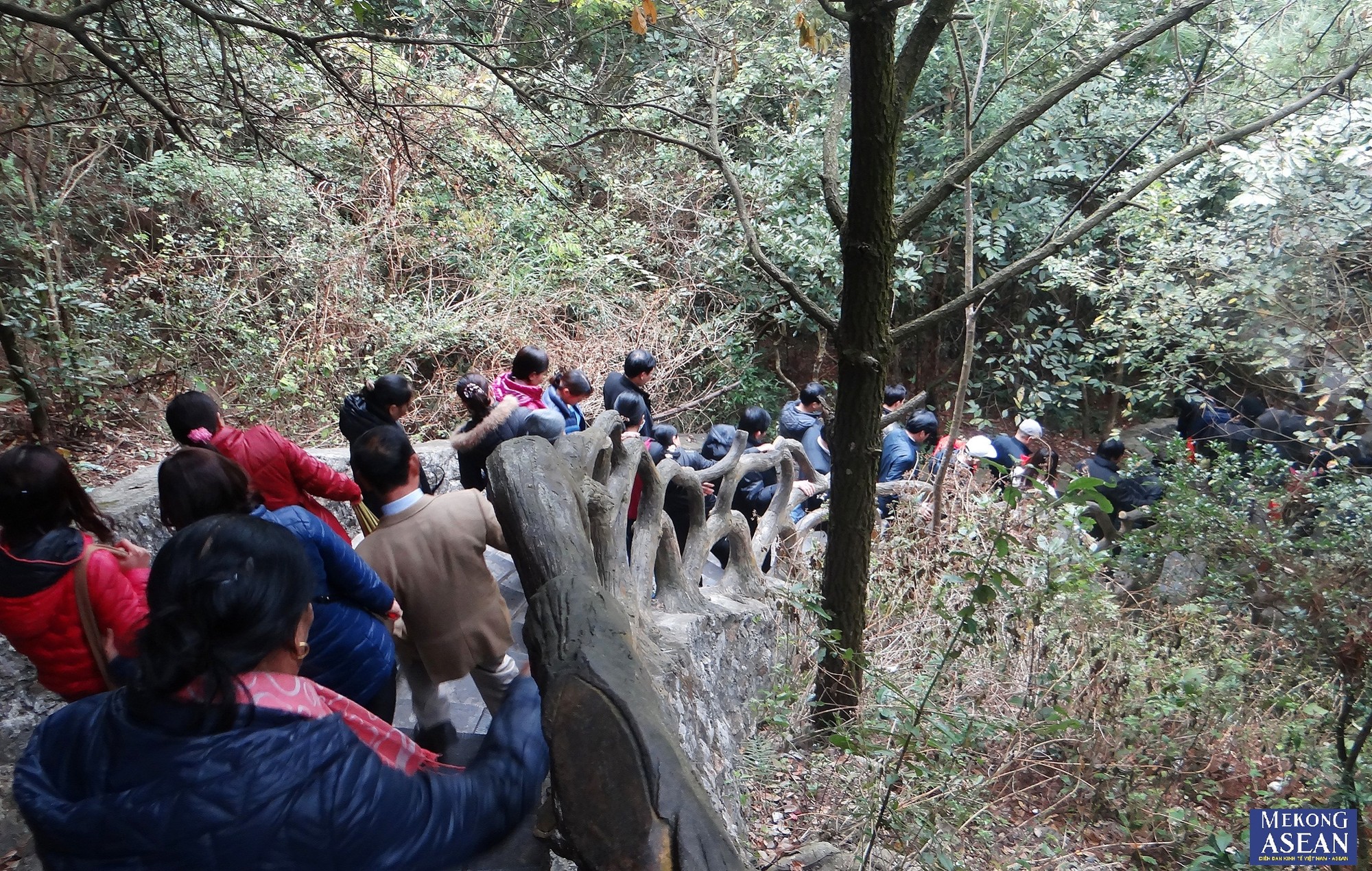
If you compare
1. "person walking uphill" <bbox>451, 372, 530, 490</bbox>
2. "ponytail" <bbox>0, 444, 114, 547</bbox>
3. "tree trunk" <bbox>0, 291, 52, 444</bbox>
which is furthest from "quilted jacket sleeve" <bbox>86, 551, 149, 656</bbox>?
"tree trunk" <bbox>0, 291, 52, 444</bbox>

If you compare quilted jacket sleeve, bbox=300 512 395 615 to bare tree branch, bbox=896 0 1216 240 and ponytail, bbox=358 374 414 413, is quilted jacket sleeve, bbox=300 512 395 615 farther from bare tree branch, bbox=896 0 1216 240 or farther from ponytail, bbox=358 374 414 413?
bare tree branch, bbox=896 0 1216 240

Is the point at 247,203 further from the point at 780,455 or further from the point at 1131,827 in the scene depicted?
the point at 1131,827

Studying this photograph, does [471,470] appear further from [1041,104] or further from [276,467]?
[1041,104]

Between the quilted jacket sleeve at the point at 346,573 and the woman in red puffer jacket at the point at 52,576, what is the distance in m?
0.41

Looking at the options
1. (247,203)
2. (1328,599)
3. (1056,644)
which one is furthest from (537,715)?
(247,203)

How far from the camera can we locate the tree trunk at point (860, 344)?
2637 mm

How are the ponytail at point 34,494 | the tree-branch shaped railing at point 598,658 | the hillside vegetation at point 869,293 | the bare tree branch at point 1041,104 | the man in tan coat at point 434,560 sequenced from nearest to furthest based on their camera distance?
the tree-branch shaped railing at point 598,658
the ponytail at point 34,494
the man in tan coat at point 434,560
the bare tree branch at point 1041,104
the hillside vegetation at point 869,293

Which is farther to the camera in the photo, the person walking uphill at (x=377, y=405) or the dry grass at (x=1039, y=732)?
the person walking uphill at (x=377, y=405)

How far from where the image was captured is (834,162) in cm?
314

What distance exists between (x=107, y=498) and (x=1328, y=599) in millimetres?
7119

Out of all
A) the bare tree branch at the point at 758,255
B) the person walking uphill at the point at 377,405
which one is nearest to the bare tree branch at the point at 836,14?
the bare tree branch at the point at 758,255

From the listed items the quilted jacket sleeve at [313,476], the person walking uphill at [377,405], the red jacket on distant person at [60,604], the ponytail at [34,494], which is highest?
the person walking uphill at [377,405]

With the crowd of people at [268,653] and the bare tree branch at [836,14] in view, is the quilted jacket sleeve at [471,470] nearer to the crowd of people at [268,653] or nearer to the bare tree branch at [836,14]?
the crowd of people at [268,653]

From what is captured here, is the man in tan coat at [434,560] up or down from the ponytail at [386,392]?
down
